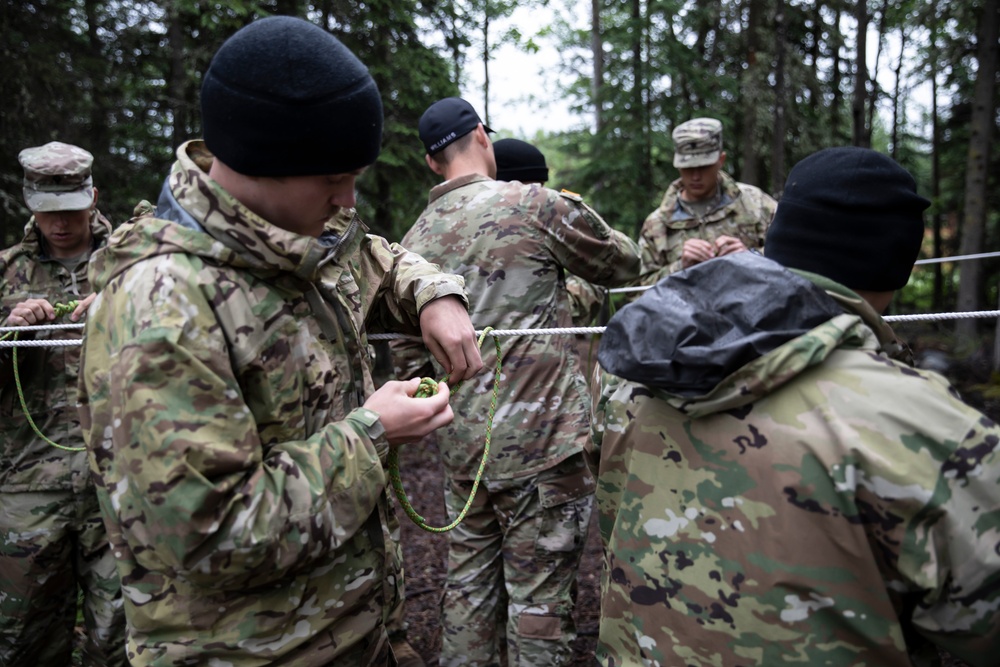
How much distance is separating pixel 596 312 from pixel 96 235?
350 cm

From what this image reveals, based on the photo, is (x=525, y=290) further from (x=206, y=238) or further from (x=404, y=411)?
(x=206, y=238)

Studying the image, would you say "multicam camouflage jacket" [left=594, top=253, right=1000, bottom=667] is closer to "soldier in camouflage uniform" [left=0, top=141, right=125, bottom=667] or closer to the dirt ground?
the dirt ground

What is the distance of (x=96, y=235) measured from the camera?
4.39m

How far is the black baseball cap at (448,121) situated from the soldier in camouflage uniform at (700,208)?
9.23 ft

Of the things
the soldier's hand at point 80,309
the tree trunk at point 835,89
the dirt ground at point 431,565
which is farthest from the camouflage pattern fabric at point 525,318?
the tree trunk at point 835,89

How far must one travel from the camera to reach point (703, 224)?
6.66 meters

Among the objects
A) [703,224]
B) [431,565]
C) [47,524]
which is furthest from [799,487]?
[703,224]

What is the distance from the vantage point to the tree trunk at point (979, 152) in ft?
34.3

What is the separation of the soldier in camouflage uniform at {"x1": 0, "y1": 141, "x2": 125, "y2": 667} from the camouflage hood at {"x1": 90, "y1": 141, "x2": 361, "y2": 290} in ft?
8.62

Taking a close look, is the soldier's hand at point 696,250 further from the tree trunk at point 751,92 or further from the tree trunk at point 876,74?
the tree trunk at point 876,74

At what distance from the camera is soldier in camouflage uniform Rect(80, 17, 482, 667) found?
60.4 inches

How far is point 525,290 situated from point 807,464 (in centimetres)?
244

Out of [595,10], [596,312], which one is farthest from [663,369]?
[595,10]

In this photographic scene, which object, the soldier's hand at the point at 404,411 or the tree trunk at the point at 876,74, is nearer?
the soldier's hand at the point at 404,411
